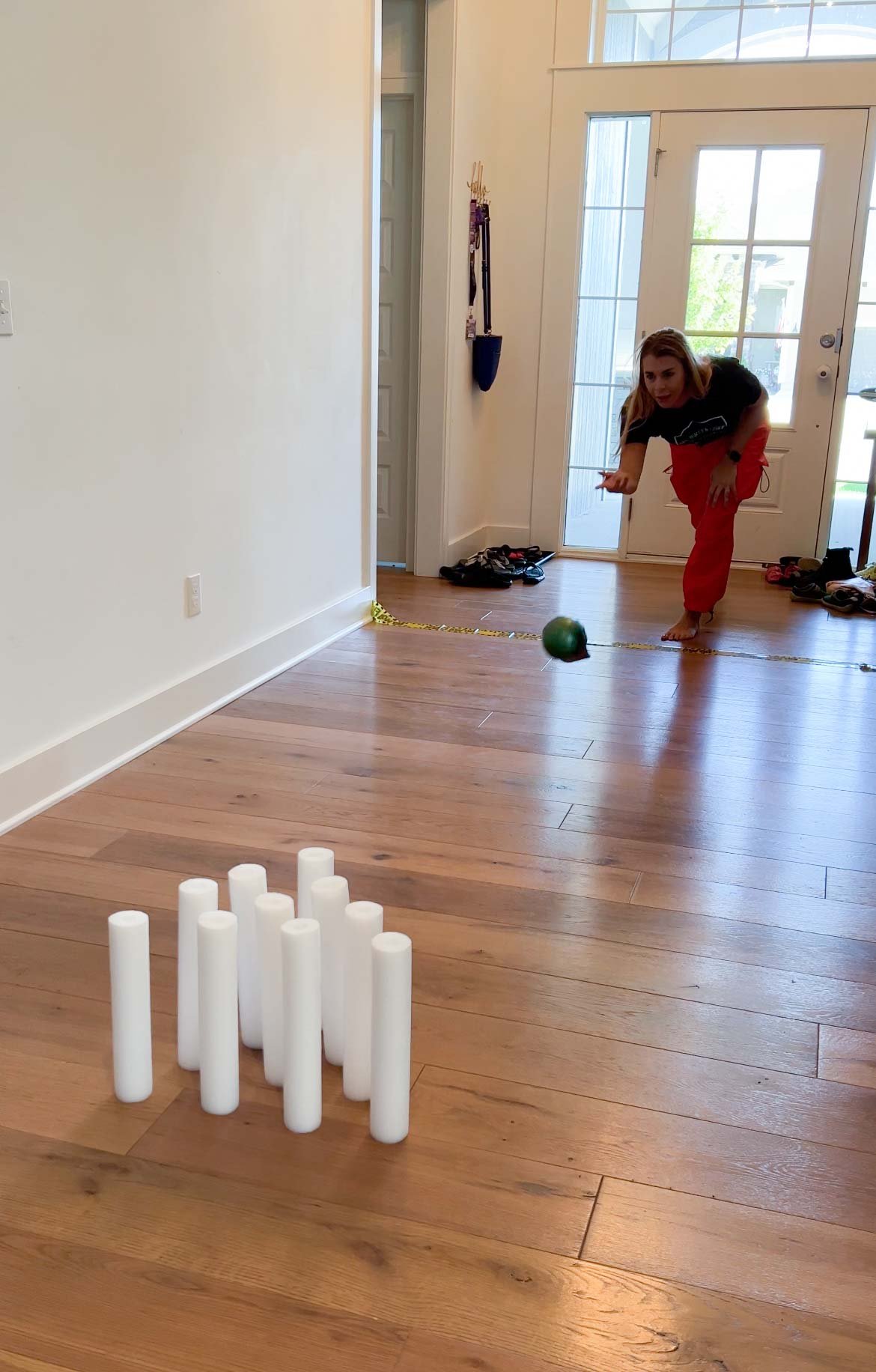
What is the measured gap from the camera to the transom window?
509 cm

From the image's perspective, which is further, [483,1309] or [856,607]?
[856,607]

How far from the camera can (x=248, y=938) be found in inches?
59.9

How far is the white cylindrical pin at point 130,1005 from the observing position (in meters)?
1.40

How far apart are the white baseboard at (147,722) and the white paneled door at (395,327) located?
4.65 ft

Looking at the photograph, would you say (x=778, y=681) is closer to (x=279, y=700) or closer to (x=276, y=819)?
(x=279, y=700)

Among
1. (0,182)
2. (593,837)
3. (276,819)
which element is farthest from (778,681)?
(0,182)

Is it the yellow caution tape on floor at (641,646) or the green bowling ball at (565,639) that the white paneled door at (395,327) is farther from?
the green bowling ball at (565,639)

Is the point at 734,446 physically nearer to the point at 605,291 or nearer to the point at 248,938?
the point at 605,291

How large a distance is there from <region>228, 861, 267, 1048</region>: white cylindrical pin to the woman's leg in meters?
2.90

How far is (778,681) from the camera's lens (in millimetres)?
3645

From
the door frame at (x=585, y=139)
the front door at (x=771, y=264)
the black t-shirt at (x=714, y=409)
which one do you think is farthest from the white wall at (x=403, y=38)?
the black t-shirt at (x=714, y=409)

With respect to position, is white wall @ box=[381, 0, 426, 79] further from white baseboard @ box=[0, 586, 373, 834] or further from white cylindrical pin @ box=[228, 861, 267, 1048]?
white cylindrical pin @ box=[228, 861, 267, 1048]

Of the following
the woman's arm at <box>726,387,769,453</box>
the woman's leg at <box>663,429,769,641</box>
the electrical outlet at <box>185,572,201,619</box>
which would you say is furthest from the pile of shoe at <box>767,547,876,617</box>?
the electrical outlet at <box>185,572,201,619</box>

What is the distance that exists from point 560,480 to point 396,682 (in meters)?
2.60
